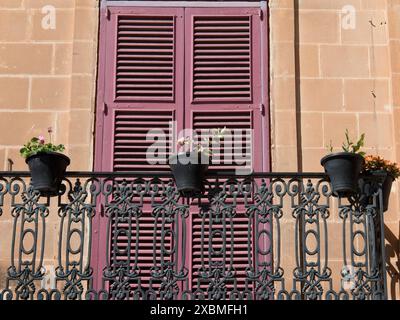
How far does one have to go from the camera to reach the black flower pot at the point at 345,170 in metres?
10.2

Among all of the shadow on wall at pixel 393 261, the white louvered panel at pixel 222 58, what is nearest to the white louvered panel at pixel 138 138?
the white louvered panel at pixel 222 58

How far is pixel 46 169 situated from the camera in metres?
10.3

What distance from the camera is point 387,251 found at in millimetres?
11000

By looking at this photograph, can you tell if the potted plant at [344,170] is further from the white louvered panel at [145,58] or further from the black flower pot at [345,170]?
the white louvered panel at [145,58]

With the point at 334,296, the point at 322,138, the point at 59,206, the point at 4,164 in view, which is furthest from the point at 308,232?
the point at 4,164

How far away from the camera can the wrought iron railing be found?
10281 mm

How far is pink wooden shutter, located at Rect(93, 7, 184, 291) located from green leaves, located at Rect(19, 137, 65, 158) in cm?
87

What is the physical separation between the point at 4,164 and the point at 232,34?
2.46 metres

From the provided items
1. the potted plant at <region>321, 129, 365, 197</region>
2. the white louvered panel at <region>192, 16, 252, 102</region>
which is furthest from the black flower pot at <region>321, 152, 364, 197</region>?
the white louvered panel at <region>192, 16, 252, 102</region>

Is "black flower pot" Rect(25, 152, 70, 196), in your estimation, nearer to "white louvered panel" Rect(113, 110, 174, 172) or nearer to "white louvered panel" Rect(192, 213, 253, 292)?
"white louvered panel" Rect(113, 110, 174, 172)

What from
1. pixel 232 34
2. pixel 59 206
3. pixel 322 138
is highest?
pixel 232 34

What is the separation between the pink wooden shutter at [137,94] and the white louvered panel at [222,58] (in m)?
0.17

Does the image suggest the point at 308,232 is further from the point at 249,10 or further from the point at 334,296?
the point at 249,10
